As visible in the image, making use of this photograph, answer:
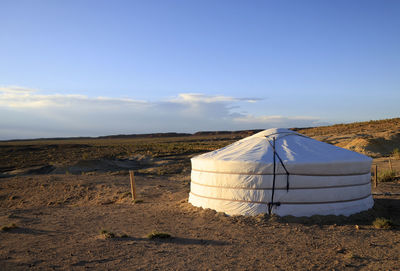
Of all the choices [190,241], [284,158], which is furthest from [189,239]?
[284,158]

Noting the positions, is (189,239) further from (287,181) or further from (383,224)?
(383,224)

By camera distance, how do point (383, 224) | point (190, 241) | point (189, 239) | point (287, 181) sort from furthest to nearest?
point (287, 181), point (383, 224), point (189, 239), point (190, 241)

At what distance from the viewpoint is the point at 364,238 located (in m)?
5.47

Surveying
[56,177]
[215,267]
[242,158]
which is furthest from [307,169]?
[56,177]

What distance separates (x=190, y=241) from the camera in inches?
215

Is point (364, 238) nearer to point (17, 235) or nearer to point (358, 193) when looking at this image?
point (358, 193)

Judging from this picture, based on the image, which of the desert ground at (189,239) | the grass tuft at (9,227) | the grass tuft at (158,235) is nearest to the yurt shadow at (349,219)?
the desert ground at (189,239)

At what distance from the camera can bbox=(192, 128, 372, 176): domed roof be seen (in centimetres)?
650

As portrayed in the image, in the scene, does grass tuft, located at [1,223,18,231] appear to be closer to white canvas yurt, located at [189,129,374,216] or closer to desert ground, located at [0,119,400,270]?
desert ground, located at [0,119,400,270]

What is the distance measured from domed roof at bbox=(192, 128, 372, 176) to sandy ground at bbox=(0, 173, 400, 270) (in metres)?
0.94

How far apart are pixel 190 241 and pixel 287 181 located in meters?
2.26

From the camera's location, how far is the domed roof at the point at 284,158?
6.50 metres

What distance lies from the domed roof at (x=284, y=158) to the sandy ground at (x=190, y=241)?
3.08 ft

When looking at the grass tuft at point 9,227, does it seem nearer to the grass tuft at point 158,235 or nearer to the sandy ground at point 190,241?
the sandy ground at point 190,241
